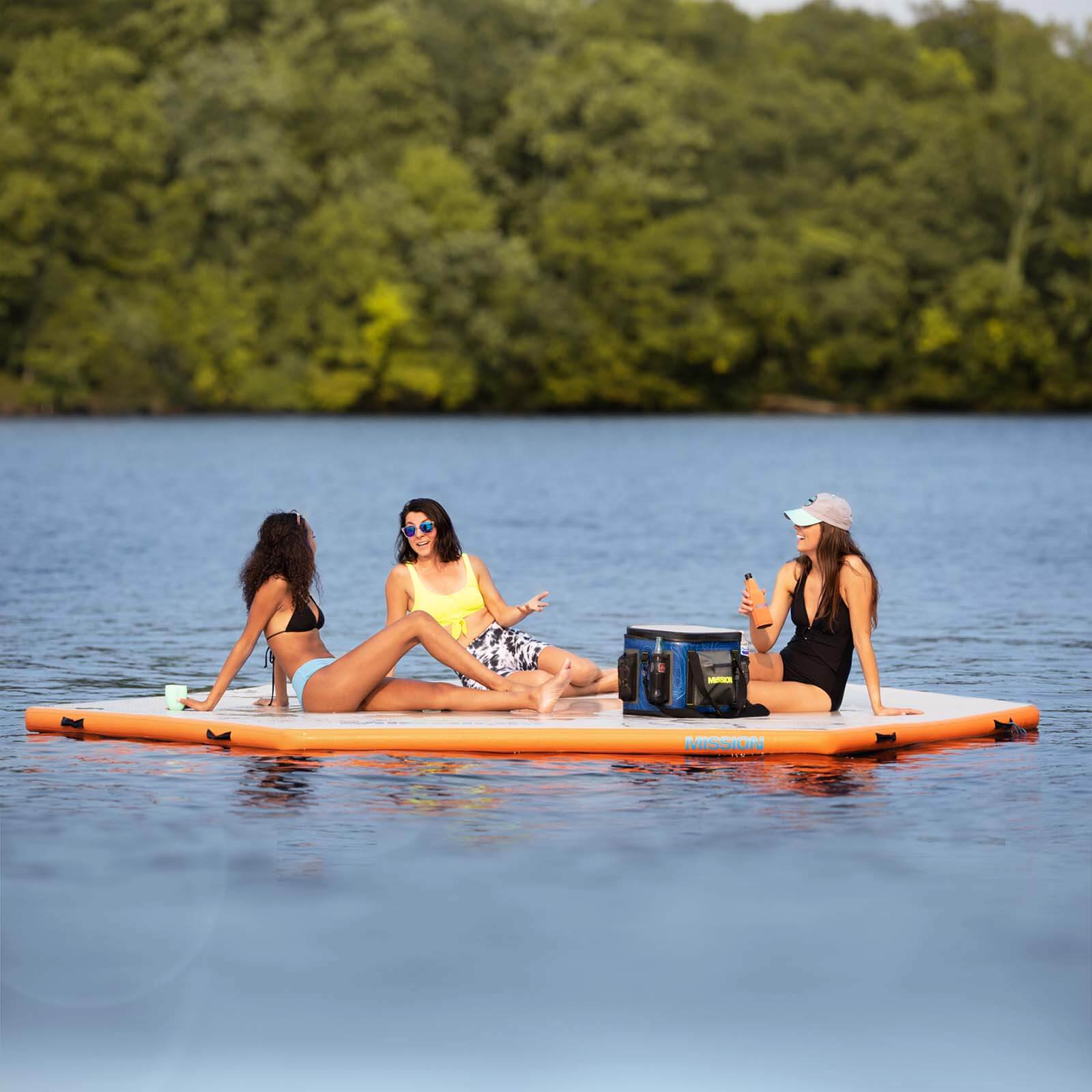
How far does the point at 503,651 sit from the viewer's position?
39.3 ft

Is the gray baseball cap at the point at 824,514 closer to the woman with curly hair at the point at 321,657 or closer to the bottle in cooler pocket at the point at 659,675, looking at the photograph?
the bottle in cooler pocket at the point at 659,675

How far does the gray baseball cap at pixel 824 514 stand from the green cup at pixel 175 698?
11.4 ft

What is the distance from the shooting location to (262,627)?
11695 millimetres

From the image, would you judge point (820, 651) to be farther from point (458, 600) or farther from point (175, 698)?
point (175, 698)

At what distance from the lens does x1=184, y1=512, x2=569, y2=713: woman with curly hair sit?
11.4 metres

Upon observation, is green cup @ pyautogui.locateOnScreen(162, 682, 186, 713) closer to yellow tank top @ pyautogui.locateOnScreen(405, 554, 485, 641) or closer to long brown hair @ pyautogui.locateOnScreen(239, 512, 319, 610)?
long brown hair @ pyautogui.locateOnScreen(239, 512, 319, 610)

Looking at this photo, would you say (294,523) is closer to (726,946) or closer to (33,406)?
(726,946)

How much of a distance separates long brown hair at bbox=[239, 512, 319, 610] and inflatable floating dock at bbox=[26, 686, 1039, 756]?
2.29 ft

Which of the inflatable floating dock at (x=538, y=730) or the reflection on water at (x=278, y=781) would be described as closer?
the reflection on water at (x=278, y=781)

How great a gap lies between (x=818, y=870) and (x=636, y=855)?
81 centimetres

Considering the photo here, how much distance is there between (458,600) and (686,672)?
4.37ft

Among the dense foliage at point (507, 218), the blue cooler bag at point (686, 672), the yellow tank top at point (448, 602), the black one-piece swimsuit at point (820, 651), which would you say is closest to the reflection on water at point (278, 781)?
the yellow tank top at point (448, 602)

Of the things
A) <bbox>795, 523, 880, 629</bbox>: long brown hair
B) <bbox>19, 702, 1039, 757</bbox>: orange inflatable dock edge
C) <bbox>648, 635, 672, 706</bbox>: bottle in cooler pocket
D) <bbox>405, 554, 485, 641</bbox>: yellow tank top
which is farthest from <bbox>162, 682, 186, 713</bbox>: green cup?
<bbox>795, 523, 880, 629</bbox>: long brown hair

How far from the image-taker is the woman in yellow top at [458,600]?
11672 millimetres
